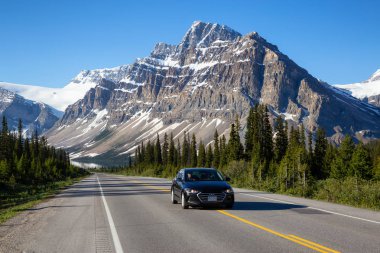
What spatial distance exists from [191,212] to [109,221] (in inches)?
140

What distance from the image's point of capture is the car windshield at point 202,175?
19578mm

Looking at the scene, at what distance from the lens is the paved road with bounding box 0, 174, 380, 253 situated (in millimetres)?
10398

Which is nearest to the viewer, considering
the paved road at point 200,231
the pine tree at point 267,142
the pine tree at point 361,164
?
the paved road at point 200,231

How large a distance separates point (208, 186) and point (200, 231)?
18.0 ft

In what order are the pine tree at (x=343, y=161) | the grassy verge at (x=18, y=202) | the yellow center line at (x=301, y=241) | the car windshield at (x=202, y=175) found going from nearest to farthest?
the yellow center line at (x=301, y=241), the car windshield at (x=202, y=175), the grassy verge at (x=18, y=202), the pine tree at (x=343, y=161)

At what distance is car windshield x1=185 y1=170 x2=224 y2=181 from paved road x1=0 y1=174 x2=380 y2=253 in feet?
5.57

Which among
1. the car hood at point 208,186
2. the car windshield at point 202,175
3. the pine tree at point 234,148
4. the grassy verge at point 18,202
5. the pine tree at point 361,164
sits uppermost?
the pine tree at point 234,148

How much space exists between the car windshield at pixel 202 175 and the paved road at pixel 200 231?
5.57 feet

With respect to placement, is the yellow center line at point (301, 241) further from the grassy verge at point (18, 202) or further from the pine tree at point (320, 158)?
the pine tree at point (320, 158)

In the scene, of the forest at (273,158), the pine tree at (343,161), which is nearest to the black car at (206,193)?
the forest at (273,158)

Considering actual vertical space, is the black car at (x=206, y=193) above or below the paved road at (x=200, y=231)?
above

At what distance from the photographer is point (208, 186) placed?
1803cm

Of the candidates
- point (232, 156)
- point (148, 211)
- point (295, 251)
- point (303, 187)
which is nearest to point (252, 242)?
point (295, 251)

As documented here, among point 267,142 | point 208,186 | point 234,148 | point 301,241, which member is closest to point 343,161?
point 267,142
